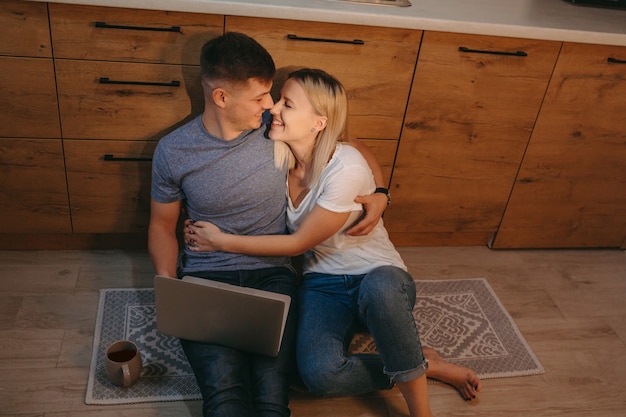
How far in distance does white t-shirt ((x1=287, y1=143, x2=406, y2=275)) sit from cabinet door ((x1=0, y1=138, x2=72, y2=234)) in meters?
0.78

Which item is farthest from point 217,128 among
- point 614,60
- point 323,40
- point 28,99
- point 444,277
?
point 614,60

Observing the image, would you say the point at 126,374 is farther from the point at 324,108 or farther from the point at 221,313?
the point at 324,108

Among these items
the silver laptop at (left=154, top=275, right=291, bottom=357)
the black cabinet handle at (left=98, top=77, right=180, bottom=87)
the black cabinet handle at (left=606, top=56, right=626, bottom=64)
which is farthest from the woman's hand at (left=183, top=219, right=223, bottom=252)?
the black cabinet handle at (left=606, top=56, right=626, bottom=64)

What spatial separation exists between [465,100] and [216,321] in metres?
1.10

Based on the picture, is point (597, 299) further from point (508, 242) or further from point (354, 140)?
point (354, 140)

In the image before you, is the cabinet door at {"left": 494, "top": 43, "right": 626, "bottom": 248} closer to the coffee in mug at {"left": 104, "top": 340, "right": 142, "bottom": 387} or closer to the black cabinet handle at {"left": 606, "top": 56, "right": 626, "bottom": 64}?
the black cabinet handle at {"left": 606, "top": 56, "right": 626, "bottom": 64}

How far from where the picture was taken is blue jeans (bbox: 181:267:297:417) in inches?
57.2

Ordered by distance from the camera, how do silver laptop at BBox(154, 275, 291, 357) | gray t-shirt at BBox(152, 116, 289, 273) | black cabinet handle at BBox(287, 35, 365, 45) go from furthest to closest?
black cabinet handle at BBox(287, 35, 365, 45) < gray t-shirt at BBox(152, 116, 289, 273) < silver laptop at BBox(154, 275, 291, 357)

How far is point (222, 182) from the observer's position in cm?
166

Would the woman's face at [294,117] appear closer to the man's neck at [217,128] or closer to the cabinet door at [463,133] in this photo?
the man's neck at [217,128]

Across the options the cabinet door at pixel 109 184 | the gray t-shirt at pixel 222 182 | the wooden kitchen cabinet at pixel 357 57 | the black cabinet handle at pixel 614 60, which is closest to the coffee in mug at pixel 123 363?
the gray t-shirt at pixel 222 182

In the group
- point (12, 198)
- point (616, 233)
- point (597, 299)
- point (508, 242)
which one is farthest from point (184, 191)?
point (616, 233)

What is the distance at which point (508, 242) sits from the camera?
2.37 metres

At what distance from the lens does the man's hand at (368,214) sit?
1675 millimetres
